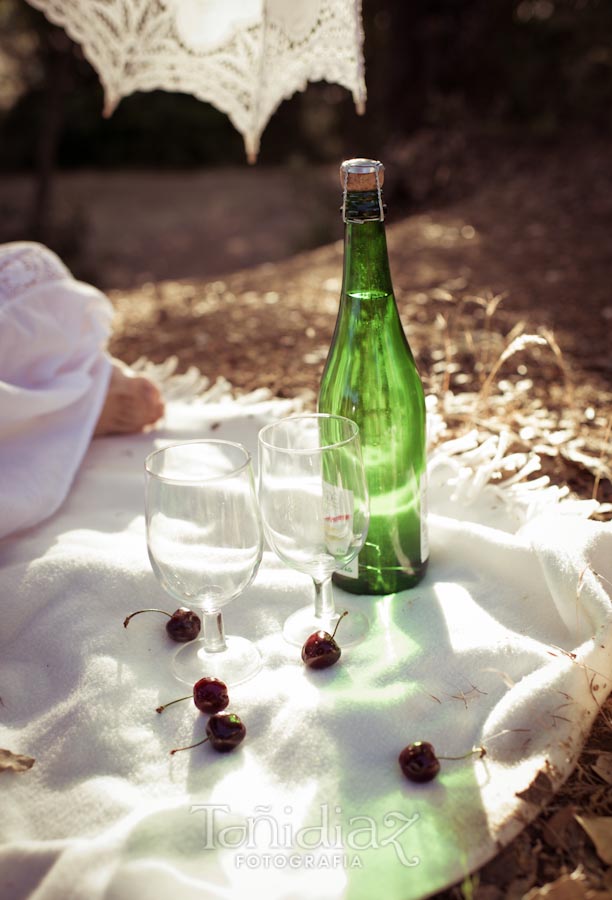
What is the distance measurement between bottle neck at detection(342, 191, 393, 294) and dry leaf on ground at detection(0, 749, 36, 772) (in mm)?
937

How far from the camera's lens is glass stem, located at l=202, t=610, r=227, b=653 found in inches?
54.7

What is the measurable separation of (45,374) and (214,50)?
0.85 metres

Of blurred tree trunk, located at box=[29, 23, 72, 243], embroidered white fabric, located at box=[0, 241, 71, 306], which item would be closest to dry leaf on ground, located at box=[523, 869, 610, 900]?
embroidered white fabric, located at box=[0, 241, 71, 306]

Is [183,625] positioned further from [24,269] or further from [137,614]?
[24,269]

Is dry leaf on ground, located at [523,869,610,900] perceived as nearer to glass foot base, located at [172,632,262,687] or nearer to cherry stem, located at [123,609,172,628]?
glass foot base, located at [172,632,262,687]

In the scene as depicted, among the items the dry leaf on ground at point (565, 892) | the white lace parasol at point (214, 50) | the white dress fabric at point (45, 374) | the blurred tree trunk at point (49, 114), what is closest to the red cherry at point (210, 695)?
the dry leaf on ground at point (565, 892)

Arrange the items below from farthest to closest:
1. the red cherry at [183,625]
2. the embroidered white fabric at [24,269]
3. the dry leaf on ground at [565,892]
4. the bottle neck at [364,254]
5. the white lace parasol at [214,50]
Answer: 1. the embroidered white fabric at [24,269]
2. the white lace parasol at [214,50]
3. the red cherry at [183,625]
4. the bottle neck at [364,254]
5. the dry leaf on ground at [565,892]

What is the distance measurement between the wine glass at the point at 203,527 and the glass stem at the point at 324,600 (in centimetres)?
21

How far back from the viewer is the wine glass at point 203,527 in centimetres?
121

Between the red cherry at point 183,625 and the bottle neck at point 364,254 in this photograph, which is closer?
the bottle neck at point 364,254

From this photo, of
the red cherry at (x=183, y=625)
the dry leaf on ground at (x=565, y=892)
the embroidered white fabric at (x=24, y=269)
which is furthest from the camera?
the embroidered white fabric at (x=24, y=269)

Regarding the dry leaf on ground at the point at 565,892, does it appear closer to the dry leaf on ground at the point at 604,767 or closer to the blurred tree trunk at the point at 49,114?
the dry leaf on ground at the point at 604,767

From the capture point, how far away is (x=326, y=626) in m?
1.49

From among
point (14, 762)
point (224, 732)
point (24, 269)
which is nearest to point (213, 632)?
point (224, 732)
